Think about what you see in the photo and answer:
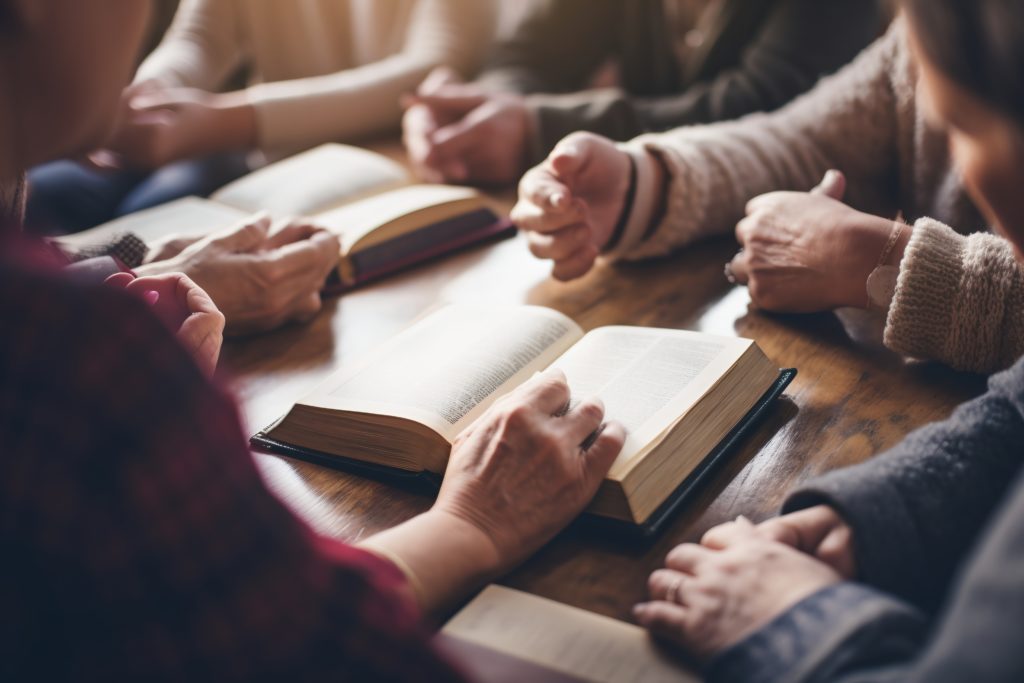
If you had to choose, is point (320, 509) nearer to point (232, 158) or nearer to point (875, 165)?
point (875, 165)

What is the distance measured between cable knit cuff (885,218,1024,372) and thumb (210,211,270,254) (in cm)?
80

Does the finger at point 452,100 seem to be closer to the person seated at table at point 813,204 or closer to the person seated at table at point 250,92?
the person seated at table at point 250,92

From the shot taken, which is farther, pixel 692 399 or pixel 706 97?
pixel 706 97

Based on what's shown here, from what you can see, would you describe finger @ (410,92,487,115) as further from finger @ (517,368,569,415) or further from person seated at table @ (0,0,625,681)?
person seated at table @ (0,0,625,681)

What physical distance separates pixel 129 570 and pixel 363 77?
164cm

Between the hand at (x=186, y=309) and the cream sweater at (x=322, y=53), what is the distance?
98 centimetres

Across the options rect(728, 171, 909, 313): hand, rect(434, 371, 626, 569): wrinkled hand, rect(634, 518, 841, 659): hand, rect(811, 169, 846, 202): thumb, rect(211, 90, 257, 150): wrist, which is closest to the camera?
rect(634, 518, 841, 659): hand

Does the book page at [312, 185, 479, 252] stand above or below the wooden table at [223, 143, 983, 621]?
above

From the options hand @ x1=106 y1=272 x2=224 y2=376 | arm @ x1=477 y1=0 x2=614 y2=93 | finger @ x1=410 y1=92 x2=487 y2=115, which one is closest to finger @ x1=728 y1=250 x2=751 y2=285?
hand @ x1=106 y1=272 x2=224 y2=376

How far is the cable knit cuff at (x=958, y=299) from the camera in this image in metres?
0.80

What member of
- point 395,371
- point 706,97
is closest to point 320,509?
point 395,371

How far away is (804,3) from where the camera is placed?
1.49 metres

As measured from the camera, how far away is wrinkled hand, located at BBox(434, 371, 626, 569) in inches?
26.2

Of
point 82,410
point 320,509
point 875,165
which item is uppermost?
point 82,410
